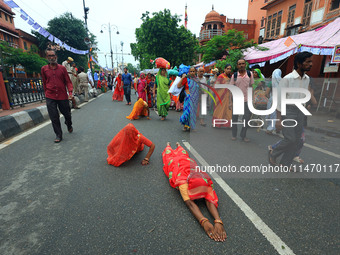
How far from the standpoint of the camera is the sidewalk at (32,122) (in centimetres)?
458

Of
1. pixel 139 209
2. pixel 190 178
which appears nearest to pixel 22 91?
pixel 139 209

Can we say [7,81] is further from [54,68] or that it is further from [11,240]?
[11,240]

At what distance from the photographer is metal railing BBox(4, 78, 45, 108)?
7.35 meters

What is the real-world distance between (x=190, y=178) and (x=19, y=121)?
5.10 meters

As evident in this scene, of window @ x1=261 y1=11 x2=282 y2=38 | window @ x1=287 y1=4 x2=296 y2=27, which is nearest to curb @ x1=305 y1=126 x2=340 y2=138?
window @ x1=287 y1=4 x2=296 y2=27

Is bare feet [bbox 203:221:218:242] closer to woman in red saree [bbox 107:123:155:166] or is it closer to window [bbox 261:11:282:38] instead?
woman in red saree [bbox 107:123:155:166]

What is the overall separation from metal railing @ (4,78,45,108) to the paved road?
4.90 m

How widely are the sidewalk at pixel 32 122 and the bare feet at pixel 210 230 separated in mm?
4816

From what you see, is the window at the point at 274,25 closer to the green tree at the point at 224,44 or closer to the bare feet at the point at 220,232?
the green tree at the point at 224,44

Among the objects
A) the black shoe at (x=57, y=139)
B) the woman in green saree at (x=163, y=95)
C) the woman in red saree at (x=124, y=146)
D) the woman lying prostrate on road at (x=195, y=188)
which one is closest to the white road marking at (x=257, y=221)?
the woman lying prostrate on road at (x=195, y=188)

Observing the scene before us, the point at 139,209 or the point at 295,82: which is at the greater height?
the point at 295,82

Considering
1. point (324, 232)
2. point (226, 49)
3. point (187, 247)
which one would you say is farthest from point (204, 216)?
point (226, 49)

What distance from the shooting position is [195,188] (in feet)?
7.11

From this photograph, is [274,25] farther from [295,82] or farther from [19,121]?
[19,121]
